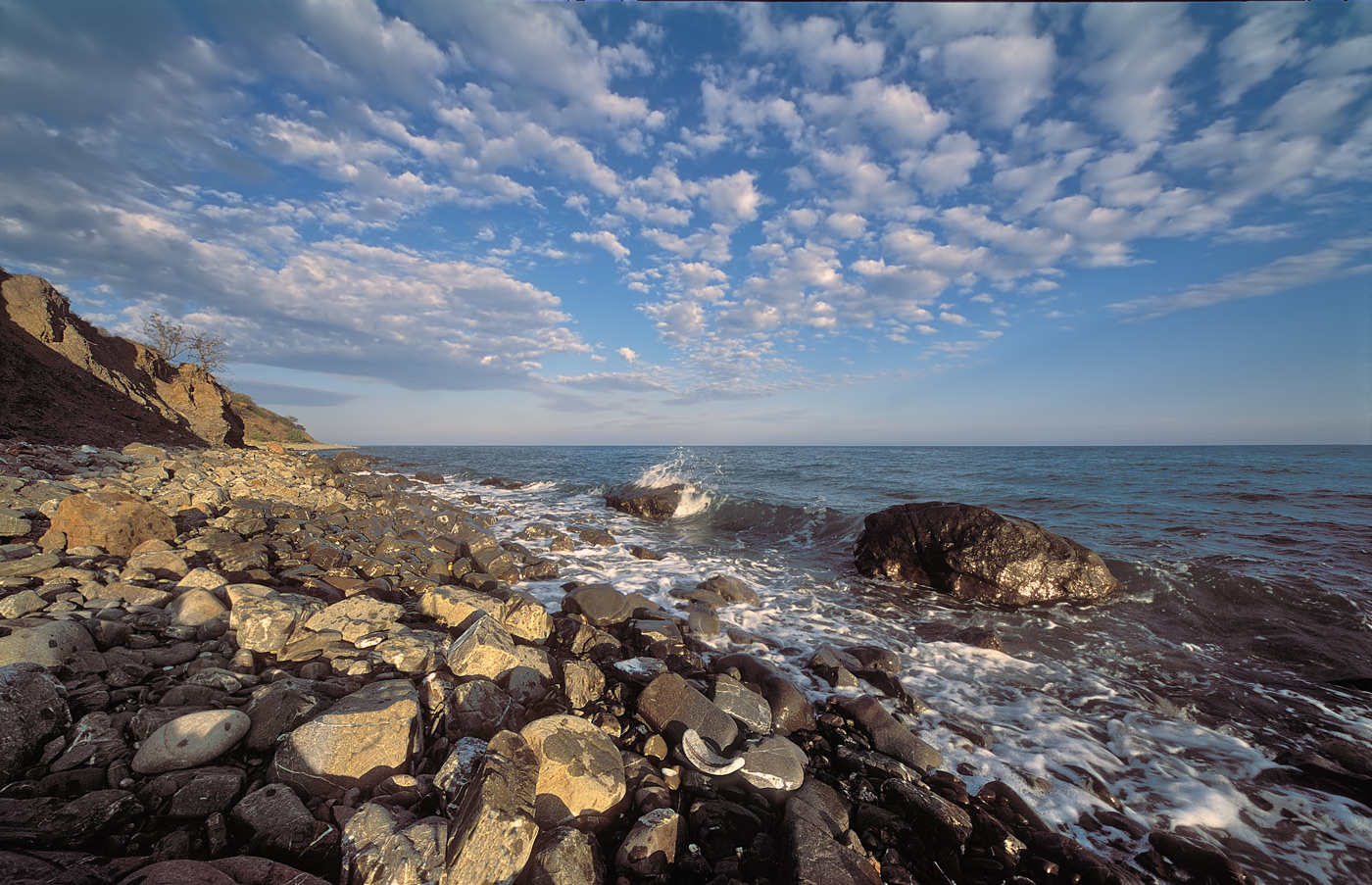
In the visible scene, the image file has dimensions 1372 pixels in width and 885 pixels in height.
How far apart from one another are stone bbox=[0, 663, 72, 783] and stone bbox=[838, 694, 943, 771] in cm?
521

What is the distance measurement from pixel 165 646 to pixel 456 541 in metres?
5.43

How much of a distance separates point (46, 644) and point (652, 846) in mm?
4073

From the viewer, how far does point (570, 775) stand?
109 inches

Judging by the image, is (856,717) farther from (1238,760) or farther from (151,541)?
(151,541)

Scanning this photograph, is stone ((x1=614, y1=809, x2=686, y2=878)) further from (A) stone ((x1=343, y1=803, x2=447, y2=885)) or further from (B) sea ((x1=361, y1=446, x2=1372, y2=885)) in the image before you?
(B) sea ((x1=361, y1=446, x2=1372, y2=885))

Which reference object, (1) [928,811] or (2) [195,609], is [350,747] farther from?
(1) [928,811]

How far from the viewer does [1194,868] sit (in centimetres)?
292

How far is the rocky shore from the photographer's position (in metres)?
2.13

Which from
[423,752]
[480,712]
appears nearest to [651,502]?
[480,712]

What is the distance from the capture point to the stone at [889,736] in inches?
148

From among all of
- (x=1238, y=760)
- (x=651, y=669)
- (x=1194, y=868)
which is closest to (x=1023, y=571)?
(x=1238, y=760)

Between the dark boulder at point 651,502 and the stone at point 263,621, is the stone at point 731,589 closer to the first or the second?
the stone at point 263,621

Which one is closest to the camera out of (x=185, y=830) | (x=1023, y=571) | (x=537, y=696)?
(x=185, y=830)

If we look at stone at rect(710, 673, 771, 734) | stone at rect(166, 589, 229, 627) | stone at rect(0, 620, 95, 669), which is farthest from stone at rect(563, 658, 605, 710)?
stone at rect(0, 620, 95, 669)
